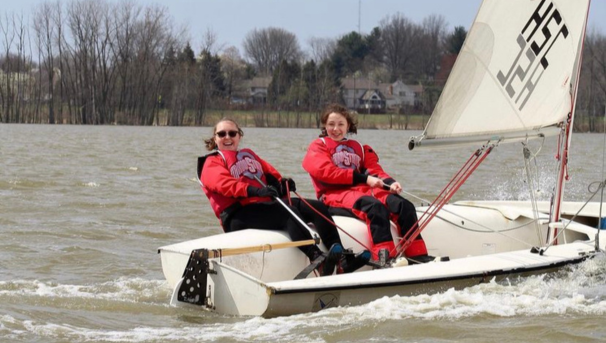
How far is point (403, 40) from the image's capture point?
90.8 meters

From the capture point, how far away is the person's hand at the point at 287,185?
6145 millimetres

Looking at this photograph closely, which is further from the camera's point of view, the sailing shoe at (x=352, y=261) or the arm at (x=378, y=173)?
the arm at (x=378, y=173)

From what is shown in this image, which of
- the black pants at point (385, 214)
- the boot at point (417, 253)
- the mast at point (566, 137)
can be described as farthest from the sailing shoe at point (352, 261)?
the mast at point (566, 137)

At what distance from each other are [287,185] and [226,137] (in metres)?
0.49

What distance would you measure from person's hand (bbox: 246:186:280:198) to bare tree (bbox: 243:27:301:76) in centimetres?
8364

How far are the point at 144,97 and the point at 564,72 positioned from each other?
49054 mm

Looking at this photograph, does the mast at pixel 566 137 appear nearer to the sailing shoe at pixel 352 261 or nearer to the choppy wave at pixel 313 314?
the choppy wave at pixel 313 314

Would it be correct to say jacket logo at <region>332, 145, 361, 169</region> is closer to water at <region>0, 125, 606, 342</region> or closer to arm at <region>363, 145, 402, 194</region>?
arm at <region>363, 145, 402, 194</region>

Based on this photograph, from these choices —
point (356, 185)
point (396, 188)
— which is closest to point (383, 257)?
point (396, 188)

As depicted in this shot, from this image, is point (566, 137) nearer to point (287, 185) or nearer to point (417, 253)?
point (417, 253)

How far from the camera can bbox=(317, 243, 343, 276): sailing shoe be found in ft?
19.4

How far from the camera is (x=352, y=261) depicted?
6062 mm

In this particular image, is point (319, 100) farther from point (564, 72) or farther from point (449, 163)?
point (564, 72)

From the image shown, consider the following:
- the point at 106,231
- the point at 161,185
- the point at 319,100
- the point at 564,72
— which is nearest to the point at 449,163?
the point at 161,185
